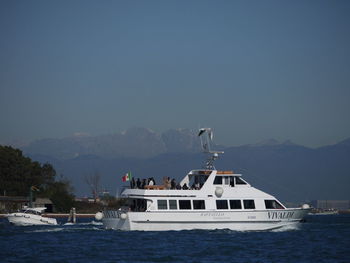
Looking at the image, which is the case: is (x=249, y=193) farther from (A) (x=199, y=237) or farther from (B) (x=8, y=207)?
(B) (x=8, y=207)

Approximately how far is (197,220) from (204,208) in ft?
3.29

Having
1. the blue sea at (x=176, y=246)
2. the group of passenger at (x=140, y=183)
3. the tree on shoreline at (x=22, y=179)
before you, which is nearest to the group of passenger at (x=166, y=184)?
the group of passenger at (x=140, y=183)

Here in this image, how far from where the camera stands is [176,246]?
42.4 m

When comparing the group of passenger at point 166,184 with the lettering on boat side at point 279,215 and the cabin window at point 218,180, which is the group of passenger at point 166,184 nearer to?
the cabin window at point 218,180

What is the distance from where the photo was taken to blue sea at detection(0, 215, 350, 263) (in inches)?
1496

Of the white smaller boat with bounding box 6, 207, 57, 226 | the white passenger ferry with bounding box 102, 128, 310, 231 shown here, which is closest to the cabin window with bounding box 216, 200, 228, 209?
the white passenger ferry with bounding box 102, 128, 310, 231

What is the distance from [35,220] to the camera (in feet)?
232

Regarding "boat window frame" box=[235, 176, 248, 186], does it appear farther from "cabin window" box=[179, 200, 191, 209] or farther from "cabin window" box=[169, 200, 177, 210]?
"cabin window" box=[169, 200, 177, 210]

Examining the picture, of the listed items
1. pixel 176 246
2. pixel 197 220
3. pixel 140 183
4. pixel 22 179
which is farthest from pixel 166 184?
pixel 22 179

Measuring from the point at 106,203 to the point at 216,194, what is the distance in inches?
3192

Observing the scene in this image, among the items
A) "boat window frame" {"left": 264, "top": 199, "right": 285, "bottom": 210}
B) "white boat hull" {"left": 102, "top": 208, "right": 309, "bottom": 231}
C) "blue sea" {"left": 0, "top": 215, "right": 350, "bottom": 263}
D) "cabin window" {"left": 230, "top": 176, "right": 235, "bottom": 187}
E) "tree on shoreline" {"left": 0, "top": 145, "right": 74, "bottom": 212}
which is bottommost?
"blue sea" {"left": 0, "top": 215, "right": 350, "bottom": 263}

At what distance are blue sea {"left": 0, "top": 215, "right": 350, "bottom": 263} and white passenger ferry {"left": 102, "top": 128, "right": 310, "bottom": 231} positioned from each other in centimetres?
101

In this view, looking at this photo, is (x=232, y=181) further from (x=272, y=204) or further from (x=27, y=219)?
(x=27, y=219)

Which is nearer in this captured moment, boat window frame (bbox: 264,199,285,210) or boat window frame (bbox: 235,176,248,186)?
boat window frame (bbox: 235,176,248,186)
